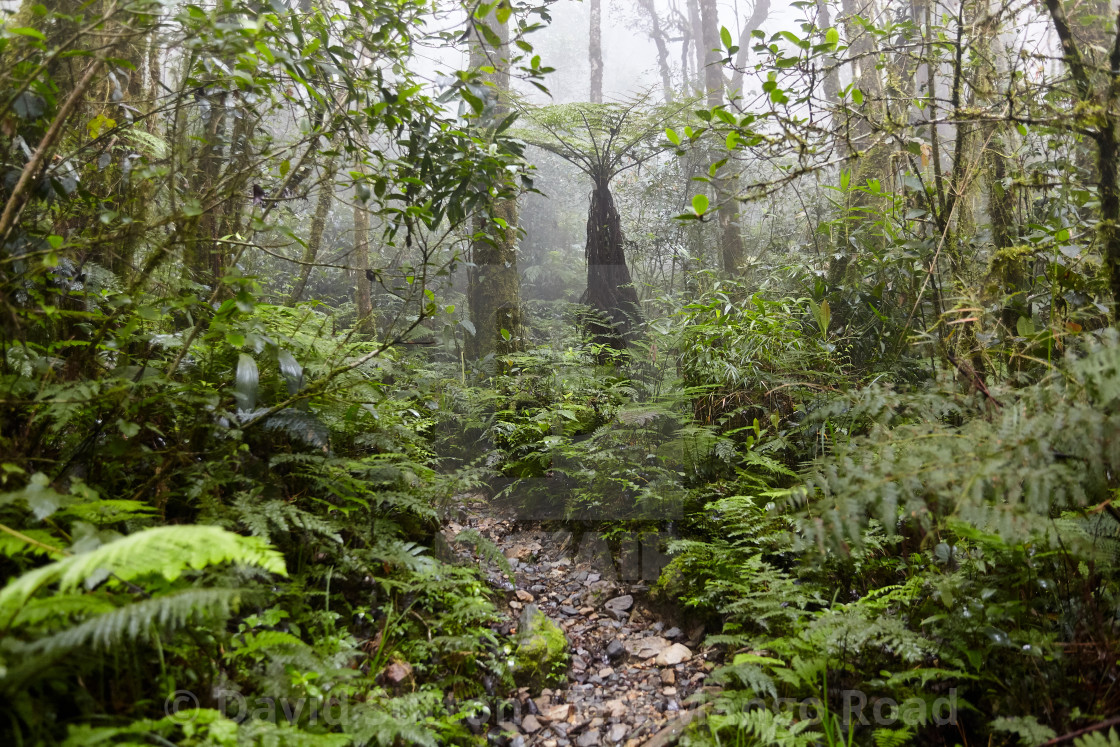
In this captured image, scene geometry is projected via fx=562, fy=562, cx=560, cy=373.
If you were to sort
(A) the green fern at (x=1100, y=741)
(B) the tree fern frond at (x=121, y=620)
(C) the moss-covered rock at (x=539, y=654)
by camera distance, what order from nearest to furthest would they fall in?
(B) the tree fern frond at (x=121, y=620), (A) the green fern at (x=1100, y=741), (C) the moss-covered rock at (x=539, y=654)

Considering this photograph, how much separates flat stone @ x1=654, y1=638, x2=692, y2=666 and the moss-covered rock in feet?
1.55

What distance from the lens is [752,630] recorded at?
2570 millimetres

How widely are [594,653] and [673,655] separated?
1.31 feet

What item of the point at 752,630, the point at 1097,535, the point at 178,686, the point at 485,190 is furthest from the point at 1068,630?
the point at 485,190

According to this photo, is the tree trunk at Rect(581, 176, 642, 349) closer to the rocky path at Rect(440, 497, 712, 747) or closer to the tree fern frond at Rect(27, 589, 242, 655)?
the rocky path at Rect(440, 497, 712, 747)

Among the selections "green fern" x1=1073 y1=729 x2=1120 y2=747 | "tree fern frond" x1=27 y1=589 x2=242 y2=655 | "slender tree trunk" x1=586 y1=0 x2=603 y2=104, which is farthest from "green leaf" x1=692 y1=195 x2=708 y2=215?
"slender tree trunk" x1=586 y1=0 x2=603 y2=104

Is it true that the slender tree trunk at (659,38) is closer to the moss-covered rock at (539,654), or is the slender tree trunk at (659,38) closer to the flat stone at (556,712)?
the moss-covered rock at (539,654)

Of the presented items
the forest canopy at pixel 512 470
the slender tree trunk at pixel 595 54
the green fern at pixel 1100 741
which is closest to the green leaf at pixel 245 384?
the forest canopy at pixel 512 470

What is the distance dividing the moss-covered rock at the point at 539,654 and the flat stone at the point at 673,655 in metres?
0.47

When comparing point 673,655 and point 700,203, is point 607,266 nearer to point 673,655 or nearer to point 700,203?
point 700,203

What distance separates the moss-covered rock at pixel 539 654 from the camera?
2.55 metres

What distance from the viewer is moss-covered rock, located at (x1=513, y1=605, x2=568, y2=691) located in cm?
255

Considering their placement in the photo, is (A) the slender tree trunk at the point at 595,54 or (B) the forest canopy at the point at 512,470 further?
(A) the slender tree trunk at the point at 595,54

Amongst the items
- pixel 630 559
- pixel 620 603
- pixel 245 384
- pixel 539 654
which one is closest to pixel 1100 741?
pixel 539 654
